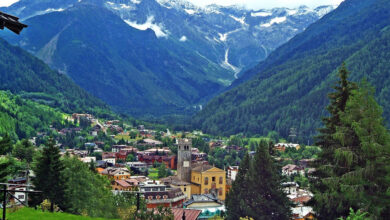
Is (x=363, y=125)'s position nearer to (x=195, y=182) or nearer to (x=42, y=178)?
(x=42, y=178)

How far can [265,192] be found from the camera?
3059 inches

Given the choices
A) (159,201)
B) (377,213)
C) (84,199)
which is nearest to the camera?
(377,213)

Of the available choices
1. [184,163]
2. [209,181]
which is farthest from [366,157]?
[184,163]

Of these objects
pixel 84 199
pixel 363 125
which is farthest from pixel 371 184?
pixel 84 199

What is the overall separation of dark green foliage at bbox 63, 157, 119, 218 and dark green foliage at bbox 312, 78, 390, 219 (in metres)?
23.0

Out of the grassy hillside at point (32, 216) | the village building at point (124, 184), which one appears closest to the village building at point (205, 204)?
the village building at point (124, 184)

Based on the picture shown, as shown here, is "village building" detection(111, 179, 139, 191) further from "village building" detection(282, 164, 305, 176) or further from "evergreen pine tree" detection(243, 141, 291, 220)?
"village building" detection(282, 164, 305, 176)

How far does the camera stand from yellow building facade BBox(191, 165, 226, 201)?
5418 inches

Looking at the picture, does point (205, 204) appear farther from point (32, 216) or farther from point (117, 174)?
point (32, 216)

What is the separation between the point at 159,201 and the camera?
387 feet

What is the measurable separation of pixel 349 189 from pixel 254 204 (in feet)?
120

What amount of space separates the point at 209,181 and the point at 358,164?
9451cm

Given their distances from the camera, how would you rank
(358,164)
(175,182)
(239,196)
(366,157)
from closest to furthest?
1. (366,157)
2. (358,164)
3. (239,196)
4. (175,182)

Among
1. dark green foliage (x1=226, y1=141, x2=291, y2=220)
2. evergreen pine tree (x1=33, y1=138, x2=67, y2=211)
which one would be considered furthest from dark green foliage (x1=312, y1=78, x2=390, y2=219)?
dark green foliage (x1=226, y1=141, x2=291, y2=220)
